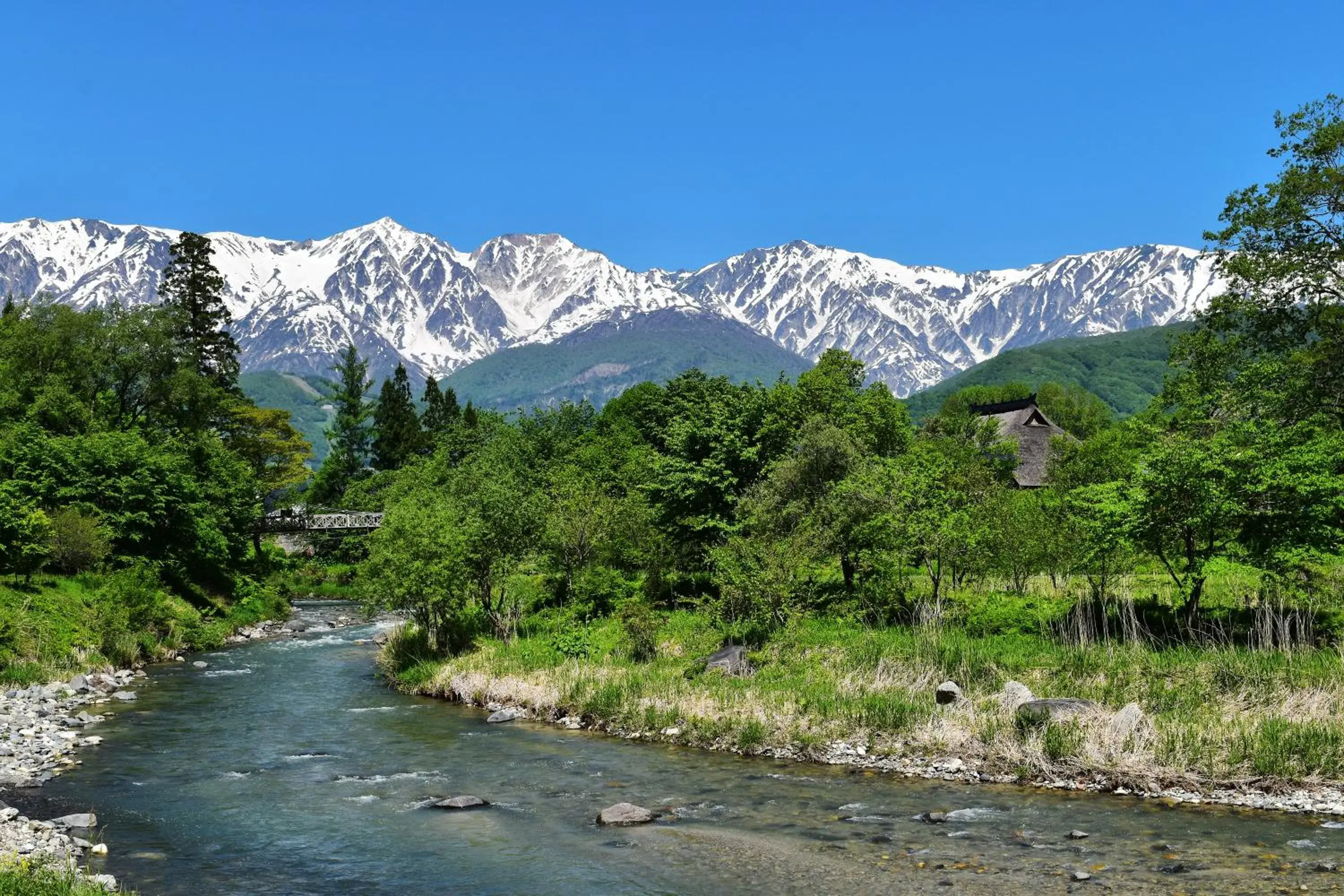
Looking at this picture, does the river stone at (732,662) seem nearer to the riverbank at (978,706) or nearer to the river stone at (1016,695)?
the riverbank at (978,706)

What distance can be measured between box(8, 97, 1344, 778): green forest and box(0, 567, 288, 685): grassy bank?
0.52 feet

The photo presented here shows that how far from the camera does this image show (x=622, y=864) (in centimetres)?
1742

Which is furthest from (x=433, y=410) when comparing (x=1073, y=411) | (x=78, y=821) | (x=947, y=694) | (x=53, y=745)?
(x=78, y=821)

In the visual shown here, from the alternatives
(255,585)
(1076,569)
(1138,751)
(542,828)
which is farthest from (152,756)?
(255,585)

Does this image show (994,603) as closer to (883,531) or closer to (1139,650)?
(883,531)

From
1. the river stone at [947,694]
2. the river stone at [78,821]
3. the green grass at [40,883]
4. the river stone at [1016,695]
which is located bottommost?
the river stone at [78,821]

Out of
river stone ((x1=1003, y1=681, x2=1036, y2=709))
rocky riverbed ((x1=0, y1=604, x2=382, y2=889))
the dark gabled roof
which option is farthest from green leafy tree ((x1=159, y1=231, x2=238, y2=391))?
the dark gabled roof

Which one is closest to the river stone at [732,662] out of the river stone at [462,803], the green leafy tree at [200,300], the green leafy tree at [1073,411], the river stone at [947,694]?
the river stone at [947,694]

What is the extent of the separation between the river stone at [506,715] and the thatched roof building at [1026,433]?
5963 cm

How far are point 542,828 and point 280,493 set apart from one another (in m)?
109

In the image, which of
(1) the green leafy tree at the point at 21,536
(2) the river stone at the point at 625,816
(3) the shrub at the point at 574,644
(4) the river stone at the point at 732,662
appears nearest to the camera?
(2) the river stone at the point at 625,816

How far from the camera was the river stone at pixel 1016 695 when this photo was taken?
24.9 m

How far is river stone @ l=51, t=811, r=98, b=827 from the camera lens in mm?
19250

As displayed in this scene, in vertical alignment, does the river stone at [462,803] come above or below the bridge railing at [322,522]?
below
